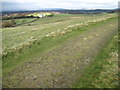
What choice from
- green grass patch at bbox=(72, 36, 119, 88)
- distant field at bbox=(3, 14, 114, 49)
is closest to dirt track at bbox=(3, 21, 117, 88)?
green grass patch at bbox=(72, 36, 119, 88)

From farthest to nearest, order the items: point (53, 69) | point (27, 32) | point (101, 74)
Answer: point (27, 32) → point (53, 69) → point (101, 74)

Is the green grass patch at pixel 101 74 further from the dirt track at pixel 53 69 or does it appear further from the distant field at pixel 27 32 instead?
the distant field at pixel 27 32

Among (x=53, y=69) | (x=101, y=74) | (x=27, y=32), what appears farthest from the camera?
(x=27, y=32)

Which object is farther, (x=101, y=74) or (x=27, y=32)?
(x=27, y=32)

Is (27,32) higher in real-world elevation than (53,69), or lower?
higher

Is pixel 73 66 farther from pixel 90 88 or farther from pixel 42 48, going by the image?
pixel 42 48

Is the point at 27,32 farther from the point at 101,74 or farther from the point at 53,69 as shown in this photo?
the point at 101,74

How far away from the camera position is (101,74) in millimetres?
9562

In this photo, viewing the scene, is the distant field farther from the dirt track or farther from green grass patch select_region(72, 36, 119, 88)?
green grass patch select_region(72, 36, 119, 88)

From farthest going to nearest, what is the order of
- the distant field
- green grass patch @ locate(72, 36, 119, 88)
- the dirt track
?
the distant field, the dirt track, green grass patch @ locate(72, 36, 119, 88)

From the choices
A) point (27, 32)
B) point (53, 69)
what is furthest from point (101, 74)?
point (27, 32)

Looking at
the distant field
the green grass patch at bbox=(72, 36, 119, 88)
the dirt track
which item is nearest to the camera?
the green grass patch at bbox=(72, 36, 119, 88)

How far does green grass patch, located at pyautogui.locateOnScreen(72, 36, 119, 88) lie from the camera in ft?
27.7

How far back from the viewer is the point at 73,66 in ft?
36.3
